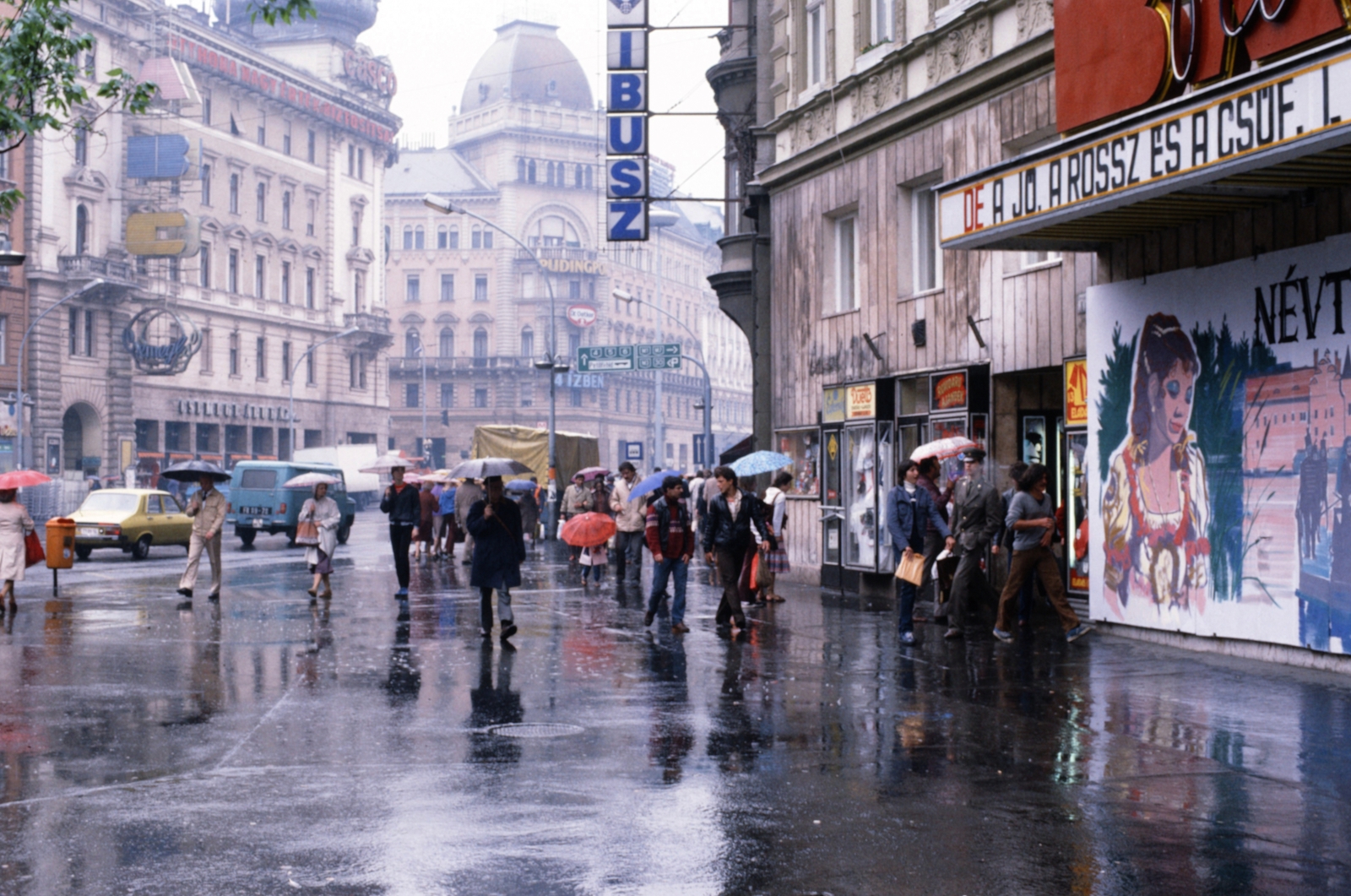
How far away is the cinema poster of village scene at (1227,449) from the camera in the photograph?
11.9 metres

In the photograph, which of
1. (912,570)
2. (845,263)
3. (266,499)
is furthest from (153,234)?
(912,570)

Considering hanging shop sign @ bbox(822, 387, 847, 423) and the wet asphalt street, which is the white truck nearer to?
hanging shop sign @ bbox(822, 387, 847, 423)

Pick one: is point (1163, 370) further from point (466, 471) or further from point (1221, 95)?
point (466, 471)

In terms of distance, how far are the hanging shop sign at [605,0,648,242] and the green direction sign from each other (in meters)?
15.5

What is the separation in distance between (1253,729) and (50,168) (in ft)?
186

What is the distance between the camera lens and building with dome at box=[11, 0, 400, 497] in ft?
190

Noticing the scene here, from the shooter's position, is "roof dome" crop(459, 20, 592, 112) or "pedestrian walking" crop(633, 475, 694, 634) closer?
"pedestrian walking" crop(633, 475, 694, 634)

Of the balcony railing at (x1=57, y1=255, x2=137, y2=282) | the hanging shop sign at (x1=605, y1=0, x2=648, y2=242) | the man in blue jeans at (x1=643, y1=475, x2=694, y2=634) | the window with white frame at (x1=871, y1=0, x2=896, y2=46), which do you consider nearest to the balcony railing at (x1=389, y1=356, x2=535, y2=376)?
the balcony railing at (x1=57, y1=255, x2=137, y2=282)

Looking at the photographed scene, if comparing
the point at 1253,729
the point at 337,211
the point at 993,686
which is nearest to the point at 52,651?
the point at 993,686

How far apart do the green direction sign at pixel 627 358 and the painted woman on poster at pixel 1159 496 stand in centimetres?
2855

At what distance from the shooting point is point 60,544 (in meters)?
20.2

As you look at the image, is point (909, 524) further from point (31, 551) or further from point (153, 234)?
point (153, 234)

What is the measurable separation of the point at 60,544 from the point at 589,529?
7497mm

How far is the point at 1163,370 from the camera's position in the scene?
557 inches
